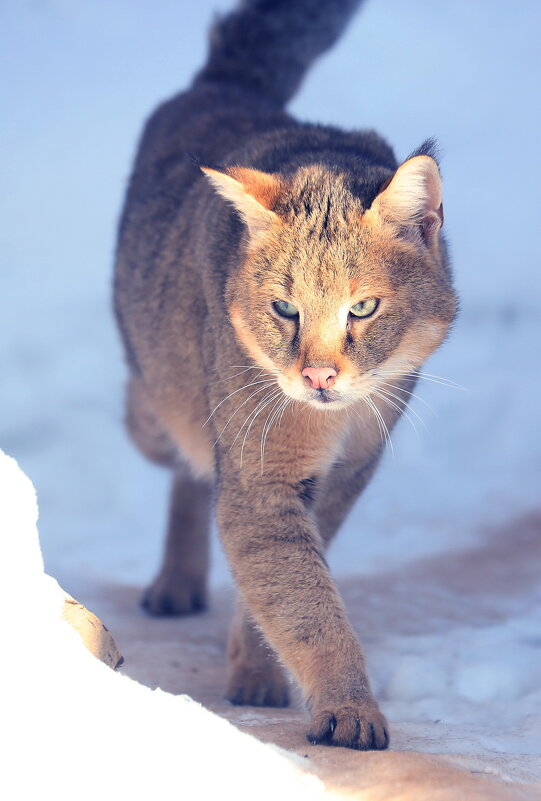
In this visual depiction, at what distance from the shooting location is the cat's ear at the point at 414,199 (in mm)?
2855

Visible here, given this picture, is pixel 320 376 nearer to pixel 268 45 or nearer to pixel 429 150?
pixel 429 150

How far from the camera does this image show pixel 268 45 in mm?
4918

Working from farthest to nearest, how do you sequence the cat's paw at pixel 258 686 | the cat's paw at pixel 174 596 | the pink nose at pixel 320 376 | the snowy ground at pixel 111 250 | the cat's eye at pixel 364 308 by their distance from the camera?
the snowy ground at pixel 111 250 < the cat's paw at pixel 174 596 < the cat's paw at pixel 258 686 < the cat's eye at pixel 364 308 < the pink nose at pixel 320 376

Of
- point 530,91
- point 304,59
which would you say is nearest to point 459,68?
point 530,91

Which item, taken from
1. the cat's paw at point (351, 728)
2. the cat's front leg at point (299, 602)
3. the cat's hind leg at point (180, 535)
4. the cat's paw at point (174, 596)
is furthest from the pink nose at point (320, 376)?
the cat's paw at point (174, 596)

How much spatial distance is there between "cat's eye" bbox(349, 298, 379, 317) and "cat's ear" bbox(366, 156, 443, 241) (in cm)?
26

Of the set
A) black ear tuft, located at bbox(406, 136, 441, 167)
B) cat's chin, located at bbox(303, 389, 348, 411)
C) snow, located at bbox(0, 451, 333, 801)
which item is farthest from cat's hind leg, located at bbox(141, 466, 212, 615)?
snow, located at bbox(0, 451, 333, 801)

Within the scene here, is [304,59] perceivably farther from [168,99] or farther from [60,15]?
[60,15]

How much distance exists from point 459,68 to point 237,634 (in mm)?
4317

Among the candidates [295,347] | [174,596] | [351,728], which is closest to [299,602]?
[351,728]

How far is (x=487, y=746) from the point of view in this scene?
2691mm

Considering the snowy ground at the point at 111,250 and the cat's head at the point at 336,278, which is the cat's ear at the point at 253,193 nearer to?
the cat's head at the point at 336,278

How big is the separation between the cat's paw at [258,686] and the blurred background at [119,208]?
209 cm

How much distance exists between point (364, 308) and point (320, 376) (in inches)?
10.6
